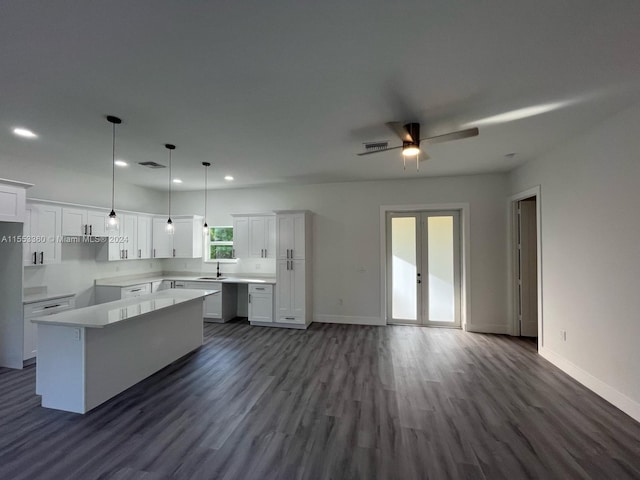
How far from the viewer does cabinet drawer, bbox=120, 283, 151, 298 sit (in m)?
5.14

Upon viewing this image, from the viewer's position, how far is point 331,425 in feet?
8.14

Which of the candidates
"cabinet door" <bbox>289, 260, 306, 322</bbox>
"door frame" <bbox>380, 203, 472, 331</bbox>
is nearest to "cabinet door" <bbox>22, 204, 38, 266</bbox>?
"cabinet door" <bbox>289, 260, 306, 322</bbox>

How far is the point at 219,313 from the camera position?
5754mm

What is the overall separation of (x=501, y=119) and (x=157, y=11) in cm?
305

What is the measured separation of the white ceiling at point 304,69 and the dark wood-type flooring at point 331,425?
287 cm

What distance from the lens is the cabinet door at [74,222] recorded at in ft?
14.6

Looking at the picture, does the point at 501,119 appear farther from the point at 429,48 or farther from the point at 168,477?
the point at 168,477

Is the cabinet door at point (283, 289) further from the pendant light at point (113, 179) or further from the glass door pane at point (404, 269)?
the pendant light at point (113, 179)

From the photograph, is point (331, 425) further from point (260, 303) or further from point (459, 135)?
point (260, 303)

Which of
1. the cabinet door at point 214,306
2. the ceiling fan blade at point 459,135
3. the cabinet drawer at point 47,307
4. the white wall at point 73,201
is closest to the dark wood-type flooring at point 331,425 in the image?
the cabinet drawer at point 47,307

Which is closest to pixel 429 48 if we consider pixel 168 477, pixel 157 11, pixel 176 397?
pixel 157 11

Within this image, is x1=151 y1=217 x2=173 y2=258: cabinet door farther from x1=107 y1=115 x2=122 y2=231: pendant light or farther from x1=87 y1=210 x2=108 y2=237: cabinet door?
x1=87 y1=210 x2=108 y2=237: cabinet door

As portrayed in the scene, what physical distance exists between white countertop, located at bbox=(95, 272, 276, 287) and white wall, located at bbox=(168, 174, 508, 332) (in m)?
1.33

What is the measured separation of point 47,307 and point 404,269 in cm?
578
